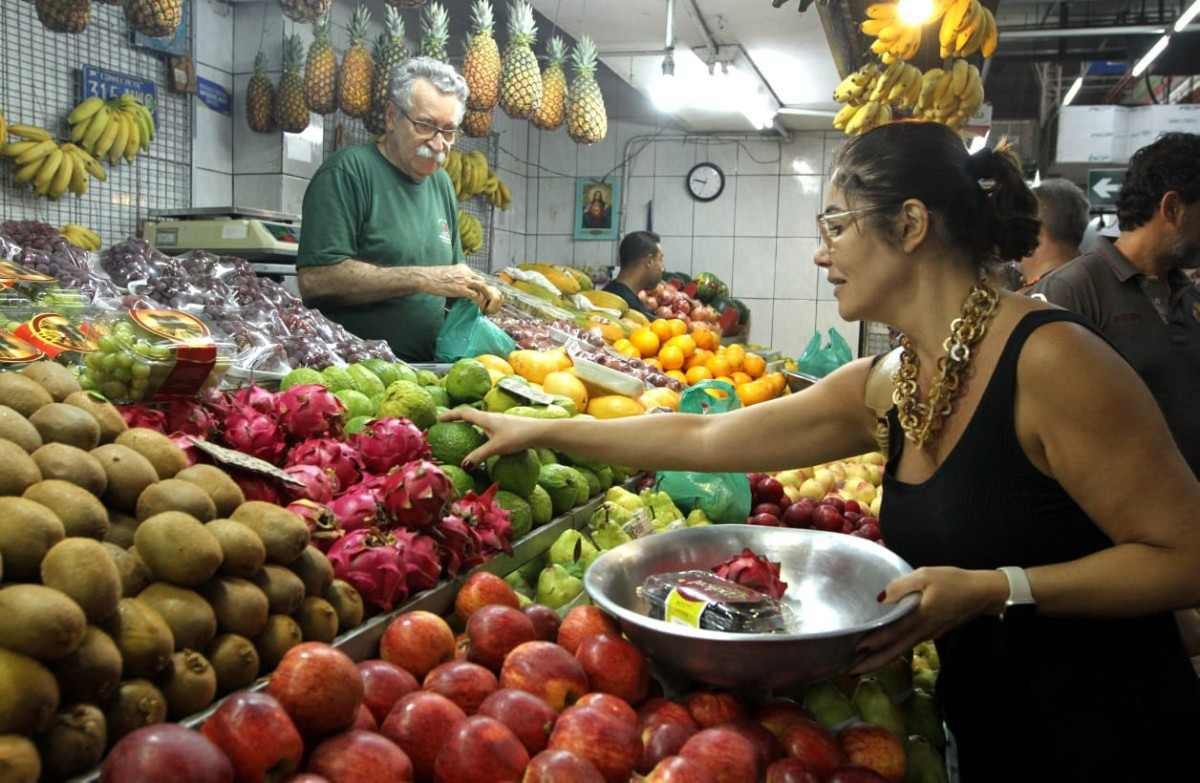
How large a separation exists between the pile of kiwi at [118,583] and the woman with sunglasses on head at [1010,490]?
888mm

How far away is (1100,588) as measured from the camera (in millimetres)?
1650

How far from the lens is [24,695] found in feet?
3.17

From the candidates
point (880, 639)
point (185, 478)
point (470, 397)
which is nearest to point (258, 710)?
point (185, 478)

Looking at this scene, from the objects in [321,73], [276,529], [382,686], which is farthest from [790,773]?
[321,73]

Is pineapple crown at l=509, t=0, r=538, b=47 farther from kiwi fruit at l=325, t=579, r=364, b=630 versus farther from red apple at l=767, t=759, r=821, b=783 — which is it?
red apple at l=767, t=759, r=821, b=783

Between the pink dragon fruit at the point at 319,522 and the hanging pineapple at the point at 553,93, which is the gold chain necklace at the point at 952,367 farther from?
the hanging pineapple at the point at 553,93

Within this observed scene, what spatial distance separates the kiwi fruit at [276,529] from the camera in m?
1.36

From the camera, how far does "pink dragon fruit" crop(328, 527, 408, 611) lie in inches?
61.9

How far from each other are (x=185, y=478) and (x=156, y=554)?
20 centimetres

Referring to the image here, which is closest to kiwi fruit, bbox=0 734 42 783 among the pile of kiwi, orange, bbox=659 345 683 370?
the pile of kiwi

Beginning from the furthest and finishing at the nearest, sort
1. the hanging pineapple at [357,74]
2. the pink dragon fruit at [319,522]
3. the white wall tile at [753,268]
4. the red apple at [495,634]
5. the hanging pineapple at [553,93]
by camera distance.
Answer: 1. the white wall tile at [753,268]
2. the hanging pineapple at [553,93]
3. the hanging pineapple at [357,74]
4. the pink dragon fruit at [319,522]
5. the red apple at [495,634]

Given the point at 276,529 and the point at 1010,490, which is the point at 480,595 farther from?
the point at 1010,490

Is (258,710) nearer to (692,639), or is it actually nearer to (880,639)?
(692,639)

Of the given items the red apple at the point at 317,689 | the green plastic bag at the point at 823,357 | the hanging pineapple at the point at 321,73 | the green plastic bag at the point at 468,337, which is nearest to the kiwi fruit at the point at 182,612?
the red apple at the point at 317,689
